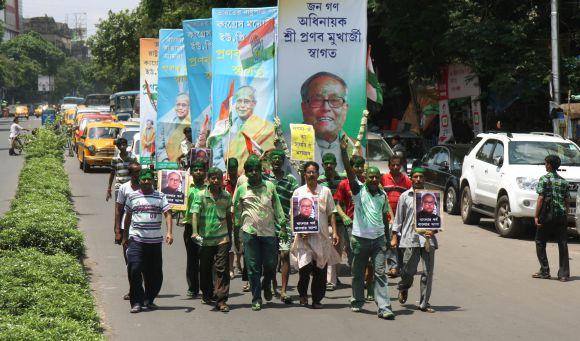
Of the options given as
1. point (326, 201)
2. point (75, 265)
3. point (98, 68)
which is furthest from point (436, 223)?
point (98, 68)

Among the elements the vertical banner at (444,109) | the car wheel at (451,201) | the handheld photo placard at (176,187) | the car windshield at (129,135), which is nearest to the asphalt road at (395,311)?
the handheld photo placard at (176,187)

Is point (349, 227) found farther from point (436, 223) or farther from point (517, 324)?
point (517, 324)

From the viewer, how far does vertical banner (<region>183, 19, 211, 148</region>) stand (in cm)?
1872

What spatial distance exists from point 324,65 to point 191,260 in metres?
3.72

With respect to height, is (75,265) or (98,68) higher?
(98,68)

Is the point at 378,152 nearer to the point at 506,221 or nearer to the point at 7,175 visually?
the point at 506,221

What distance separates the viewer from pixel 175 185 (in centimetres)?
1133

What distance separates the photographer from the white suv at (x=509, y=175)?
16188mm

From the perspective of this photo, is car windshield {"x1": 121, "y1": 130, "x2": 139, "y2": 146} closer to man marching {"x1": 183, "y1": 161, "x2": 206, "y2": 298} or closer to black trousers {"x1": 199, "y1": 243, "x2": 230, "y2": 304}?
man marching {"x1": 183, "y1": 161, "x2": 206, "y2": 298}

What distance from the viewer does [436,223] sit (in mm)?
9953

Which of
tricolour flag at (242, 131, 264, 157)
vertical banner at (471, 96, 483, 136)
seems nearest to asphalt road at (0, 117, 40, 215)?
tricolour flag at (242, 131, 264, 157)

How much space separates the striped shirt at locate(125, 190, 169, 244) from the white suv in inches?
318

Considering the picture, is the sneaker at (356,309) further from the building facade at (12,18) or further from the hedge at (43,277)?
the building facade at (12,18)

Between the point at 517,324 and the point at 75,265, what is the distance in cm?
494
